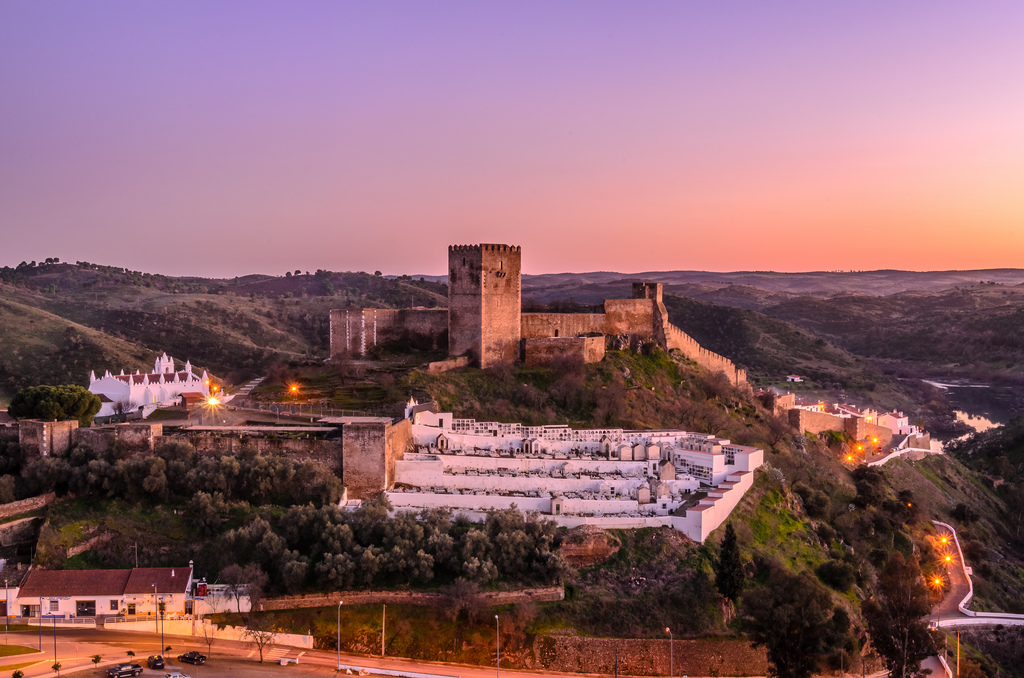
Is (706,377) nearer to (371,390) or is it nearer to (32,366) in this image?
(371,390)

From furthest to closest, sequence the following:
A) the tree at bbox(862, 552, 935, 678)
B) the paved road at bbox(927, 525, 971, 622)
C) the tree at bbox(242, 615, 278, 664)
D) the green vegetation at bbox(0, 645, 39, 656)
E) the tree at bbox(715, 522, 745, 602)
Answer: the paved road at bbox(927, 525, 971, 622) < the tree at bbox(715, 522, 745, 602) < the tree at bbox(862, 552, 935, 678) < the tree at bbox(242, 615, 278, 664) < the green vegetation at bbox(0, 645, 39, 656)

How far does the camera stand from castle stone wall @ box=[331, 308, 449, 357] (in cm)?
3281

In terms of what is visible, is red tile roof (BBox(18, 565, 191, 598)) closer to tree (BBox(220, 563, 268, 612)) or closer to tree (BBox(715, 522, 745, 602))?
tree (BBox(220, 563, 268, 612))

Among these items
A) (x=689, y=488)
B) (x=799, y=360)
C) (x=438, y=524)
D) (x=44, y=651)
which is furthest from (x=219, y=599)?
(x=799, y=360)

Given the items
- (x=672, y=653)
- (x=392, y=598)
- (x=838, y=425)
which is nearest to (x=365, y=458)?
(x=392, y=598)

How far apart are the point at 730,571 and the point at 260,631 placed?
1103 centimetres

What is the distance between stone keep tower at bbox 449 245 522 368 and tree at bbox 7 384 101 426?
12234mm

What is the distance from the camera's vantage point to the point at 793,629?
1872 cm

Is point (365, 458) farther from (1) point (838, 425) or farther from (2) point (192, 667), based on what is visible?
(1) point (838, 425)

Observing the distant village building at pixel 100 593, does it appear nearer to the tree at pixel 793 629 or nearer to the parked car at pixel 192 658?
the parked car at pixel 192 658

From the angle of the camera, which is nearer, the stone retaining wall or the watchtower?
the stone retaining wall

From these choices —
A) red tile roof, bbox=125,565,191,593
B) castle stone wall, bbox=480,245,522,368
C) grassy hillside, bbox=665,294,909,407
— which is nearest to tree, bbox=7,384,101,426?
red tile roof, bbox=125,565,191,593

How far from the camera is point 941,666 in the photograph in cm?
2231

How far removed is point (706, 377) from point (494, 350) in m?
9.98
